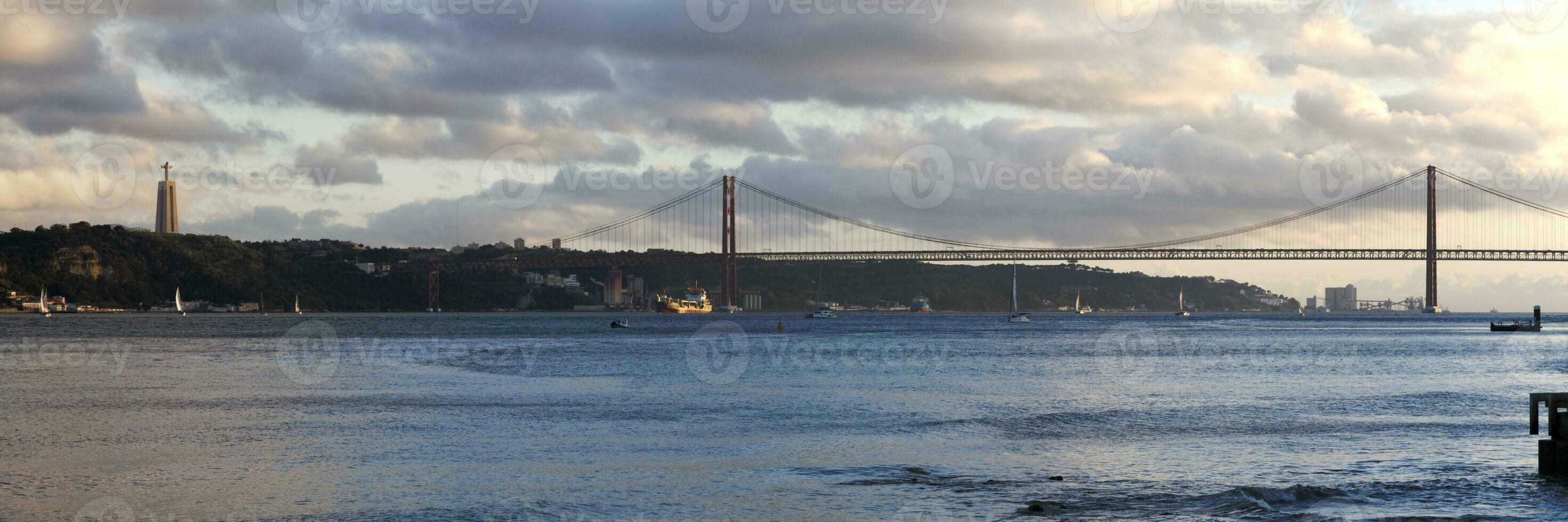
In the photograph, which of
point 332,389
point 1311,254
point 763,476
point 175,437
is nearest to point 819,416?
point 763,476
